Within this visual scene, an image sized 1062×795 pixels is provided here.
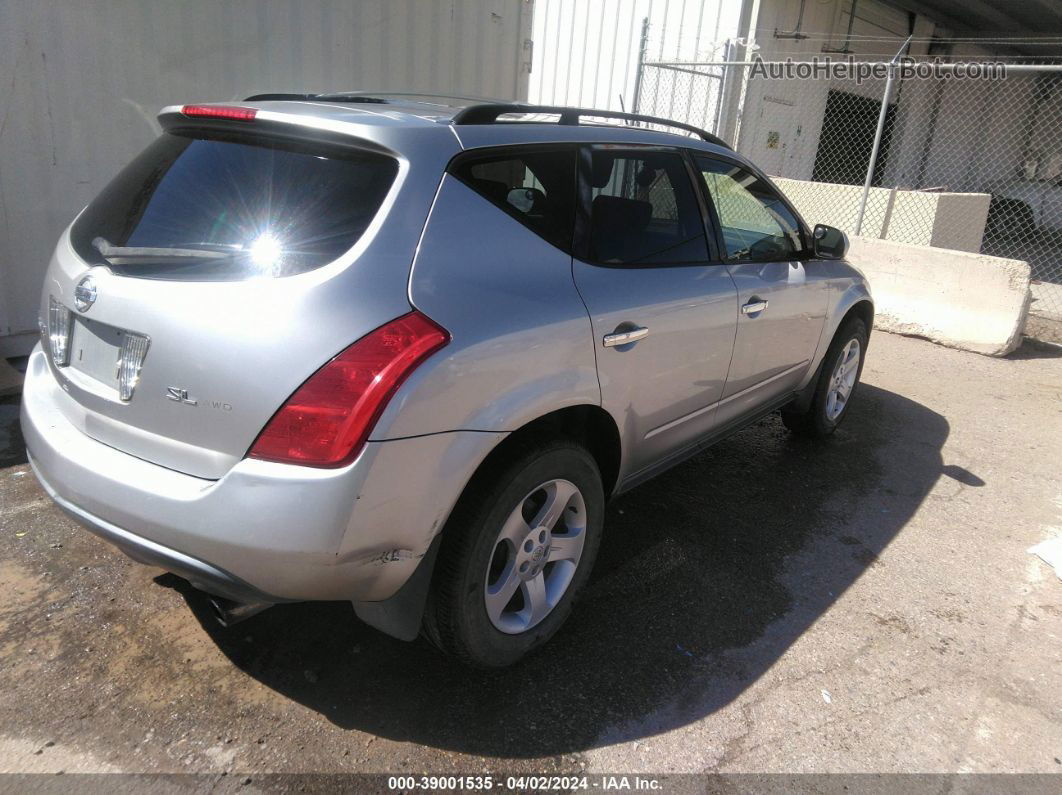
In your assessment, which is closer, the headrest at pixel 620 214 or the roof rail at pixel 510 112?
the roof rail at pixel 510 112

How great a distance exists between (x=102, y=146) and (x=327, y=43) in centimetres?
192

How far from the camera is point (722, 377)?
3516 mm

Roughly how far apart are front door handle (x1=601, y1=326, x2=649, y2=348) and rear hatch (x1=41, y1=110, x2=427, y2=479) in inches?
32.9

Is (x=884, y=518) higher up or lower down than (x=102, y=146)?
lower down

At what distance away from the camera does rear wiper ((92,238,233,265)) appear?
2.21 metres

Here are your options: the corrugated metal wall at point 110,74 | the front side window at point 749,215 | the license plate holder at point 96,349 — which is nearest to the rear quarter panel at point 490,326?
the license plate holder at point 96,349

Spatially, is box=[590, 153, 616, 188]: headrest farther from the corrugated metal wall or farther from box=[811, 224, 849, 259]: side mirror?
the corrugated metal wall

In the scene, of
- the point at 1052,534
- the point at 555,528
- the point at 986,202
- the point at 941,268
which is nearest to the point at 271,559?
the point at 555,528

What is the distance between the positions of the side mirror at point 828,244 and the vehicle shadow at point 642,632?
4.21 feet

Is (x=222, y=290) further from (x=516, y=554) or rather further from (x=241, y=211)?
(x=516, y=554)

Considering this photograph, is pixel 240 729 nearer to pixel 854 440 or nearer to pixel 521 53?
pixel 854 440

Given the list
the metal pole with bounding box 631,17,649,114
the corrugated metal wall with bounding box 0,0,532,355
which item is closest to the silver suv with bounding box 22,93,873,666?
the corrugated metal wall with bounding box 0,0,532,355

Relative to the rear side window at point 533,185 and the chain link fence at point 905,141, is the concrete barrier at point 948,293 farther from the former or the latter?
the rear side window at point 533,185

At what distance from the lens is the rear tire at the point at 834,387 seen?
15.6 feet
